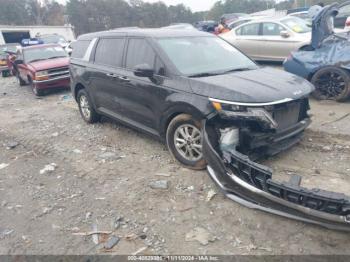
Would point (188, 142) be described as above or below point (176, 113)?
below

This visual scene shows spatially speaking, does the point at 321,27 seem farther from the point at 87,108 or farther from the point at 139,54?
the point at 87,108

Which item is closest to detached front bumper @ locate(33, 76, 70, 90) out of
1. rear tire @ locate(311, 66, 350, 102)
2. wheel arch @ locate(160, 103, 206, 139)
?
wheel arch @ locate(160, 103, 206, 139)

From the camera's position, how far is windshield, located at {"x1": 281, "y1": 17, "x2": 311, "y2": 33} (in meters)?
9.90

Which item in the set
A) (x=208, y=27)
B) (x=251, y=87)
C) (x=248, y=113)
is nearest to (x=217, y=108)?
(x=248, y=113)

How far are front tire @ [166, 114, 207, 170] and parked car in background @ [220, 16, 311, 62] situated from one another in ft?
21.3

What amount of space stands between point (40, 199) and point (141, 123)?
1.85m

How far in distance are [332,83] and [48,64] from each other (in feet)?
28.4

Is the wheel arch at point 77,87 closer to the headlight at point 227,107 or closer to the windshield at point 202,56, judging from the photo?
the windshield at point 202,56

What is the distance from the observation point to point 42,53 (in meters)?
11.8

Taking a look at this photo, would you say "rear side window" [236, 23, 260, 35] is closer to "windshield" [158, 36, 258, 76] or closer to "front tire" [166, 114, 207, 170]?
"windshield" [158, 36, 258, 76]

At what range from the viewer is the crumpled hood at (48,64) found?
418 inches

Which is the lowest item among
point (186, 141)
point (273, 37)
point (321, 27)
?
point (186, 141)

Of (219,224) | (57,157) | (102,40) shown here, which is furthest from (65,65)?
(219,224)

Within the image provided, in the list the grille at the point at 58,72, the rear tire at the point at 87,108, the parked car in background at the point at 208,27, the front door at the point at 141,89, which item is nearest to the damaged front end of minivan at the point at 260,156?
the front door at the point at 141,89
